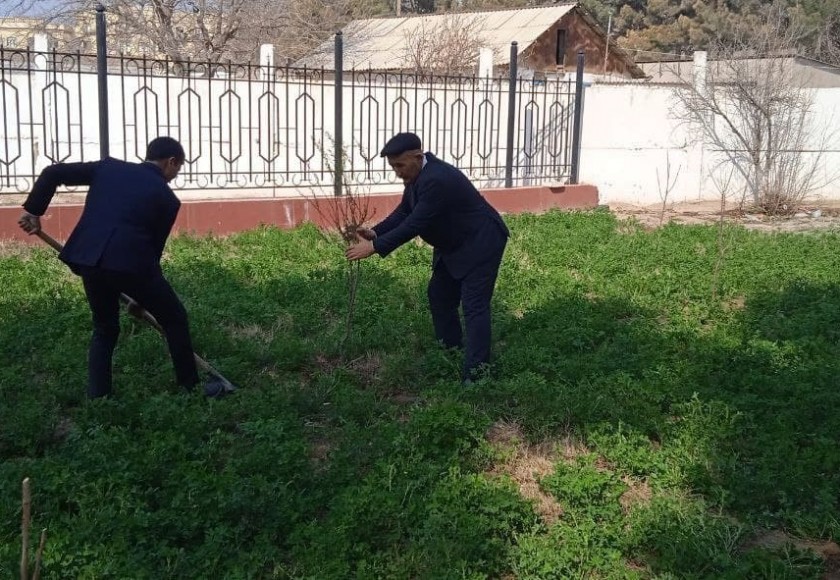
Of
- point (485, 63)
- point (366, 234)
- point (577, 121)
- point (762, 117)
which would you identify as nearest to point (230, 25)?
point (485, 63)

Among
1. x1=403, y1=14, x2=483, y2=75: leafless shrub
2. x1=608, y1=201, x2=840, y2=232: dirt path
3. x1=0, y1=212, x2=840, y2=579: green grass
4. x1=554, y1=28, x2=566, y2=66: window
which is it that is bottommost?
x1=0, y1=212, x2=840, y2=579: green grass

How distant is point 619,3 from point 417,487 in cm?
4193

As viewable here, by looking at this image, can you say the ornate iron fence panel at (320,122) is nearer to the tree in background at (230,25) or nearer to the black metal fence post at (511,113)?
the black metal fence post at (511,113)

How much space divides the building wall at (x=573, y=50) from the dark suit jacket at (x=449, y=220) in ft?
55.1

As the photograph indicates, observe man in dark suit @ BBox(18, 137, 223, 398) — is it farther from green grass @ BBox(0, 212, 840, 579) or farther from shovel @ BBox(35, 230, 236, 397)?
green grass @ BBox(0, 212, 840, 579)

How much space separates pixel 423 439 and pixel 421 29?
18735mm

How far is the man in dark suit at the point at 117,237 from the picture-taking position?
4473 mm

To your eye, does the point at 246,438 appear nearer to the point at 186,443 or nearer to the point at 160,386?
the point at 186,443

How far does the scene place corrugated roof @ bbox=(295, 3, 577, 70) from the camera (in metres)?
21.4

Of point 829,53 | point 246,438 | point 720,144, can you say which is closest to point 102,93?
point 246,438

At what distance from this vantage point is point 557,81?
506 inches

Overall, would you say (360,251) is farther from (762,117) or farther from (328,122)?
(762,117)

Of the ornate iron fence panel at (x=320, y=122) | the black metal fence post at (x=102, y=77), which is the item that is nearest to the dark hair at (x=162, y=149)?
the black metal fence post at (x=102, y=77)

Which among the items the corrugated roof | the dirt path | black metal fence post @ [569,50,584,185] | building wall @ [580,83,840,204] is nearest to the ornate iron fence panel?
black metal fence post @ [569,50,584,185]
